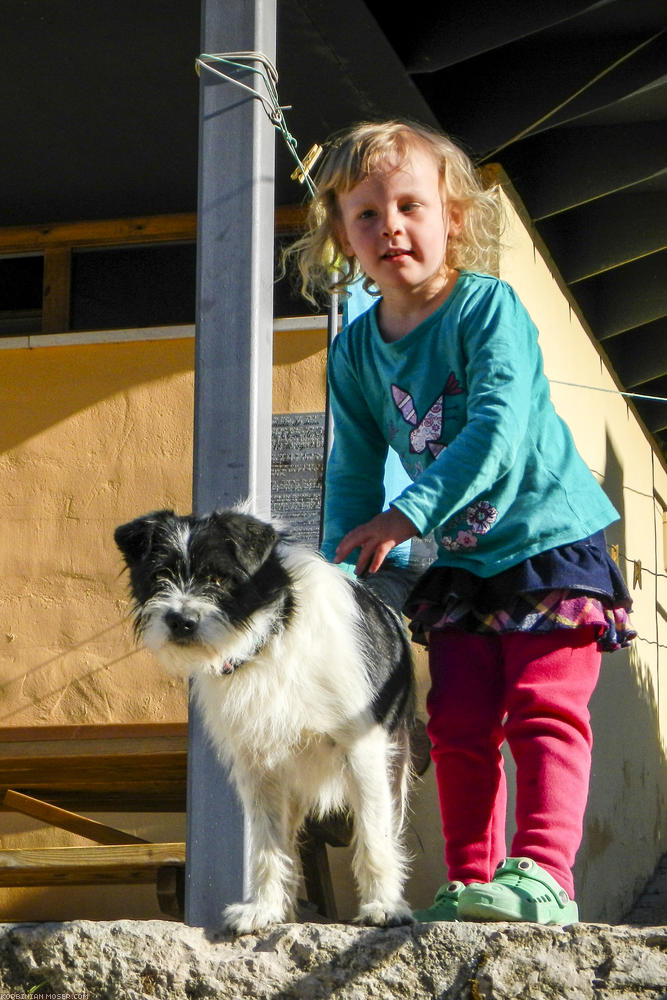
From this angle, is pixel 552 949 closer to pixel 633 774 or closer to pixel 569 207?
pixel 569 207

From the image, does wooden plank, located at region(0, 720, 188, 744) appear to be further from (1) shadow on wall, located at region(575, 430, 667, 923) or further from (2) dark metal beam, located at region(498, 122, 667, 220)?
(2) dark metal beam, located at region(498, 122, 667, 220)

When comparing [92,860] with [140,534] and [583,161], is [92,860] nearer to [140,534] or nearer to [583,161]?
[140,534]

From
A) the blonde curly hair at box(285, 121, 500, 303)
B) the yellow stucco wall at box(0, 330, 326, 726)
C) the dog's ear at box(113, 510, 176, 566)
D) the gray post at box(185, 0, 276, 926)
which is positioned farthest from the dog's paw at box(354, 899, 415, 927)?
the yellow stucco wall at box(0, 330, 326, 726)

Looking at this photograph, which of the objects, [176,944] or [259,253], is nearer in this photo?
[176,944]

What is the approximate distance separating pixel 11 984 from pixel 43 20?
3.40m

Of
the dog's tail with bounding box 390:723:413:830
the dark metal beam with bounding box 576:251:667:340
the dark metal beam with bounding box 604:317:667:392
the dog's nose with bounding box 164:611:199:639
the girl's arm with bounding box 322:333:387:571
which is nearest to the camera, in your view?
the dog's nose with bounding box 164:611:199:639

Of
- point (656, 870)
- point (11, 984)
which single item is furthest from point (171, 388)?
point (656, 870)

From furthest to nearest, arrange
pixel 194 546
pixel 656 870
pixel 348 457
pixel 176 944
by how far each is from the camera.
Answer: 1. pixel 656 870
2. pixel 348 457
3. pixel 194 546
4. pixel 176 944

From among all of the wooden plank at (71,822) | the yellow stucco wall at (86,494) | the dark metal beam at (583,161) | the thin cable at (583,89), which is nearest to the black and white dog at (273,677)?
the wooden plank at (71,822)

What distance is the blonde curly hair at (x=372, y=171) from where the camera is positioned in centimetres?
299

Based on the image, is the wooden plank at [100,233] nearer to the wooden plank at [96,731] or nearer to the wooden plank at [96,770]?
the wooden plank at [96,731]

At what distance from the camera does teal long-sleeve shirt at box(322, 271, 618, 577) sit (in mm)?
2662

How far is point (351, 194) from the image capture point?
299cm

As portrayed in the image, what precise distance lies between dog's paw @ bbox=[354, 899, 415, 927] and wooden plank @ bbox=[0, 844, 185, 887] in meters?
1.33
